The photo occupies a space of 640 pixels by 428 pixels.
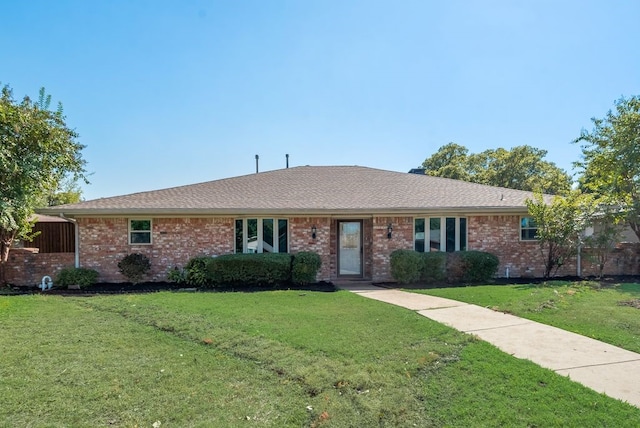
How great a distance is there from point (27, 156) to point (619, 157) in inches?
626

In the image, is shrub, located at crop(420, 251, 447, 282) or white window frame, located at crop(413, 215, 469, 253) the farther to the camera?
white window frame, located at crop(413, 215, 469, 253)

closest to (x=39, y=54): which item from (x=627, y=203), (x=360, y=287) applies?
(x=360, y=287)

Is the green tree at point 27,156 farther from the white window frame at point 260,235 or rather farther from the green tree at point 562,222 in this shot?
the green tree at point 562,222

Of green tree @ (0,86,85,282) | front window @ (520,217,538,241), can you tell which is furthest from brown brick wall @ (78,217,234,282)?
front window @ (520,217,538,241)

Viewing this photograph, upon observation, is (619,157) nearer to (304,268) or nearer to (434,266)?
(434,266)

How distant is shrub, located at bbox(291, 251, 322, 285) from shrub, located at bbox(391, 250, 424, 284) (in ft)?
7.87

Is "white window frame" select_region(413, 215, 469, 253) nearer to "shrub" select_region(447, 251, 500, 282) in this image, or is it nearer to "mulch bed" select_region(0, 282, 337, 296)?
"shrub" select_region(447, 251, 500, 282)

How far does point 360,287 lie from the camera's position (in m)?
10.5

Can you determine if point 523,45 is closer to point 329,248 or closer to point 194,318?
point 329,248

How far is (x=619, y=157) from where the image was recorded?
10055 millimetres

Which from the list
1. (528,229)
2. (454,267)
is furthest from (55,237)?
(528,229)

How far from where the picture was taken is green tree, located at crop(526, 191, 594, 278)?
11031 mm

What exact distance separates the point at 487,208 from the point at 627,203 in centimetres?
392

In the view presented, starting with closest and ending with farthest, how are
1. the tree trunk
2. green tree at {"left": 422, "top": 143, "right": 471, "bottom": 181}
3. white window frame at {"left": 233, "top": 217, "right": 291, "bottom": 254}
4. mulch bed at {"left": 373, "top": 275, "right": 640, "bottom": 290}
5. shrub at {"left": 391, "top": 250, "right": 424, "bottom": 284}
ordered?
1. the tree trunk
2. mulch bed at {"left": 373, "top": 275, "right": 640, "bottom": 290}
3. shrub at {"left": 391, "top": 250, "right": 424, "bottom": 284}
4. white window frame at {"left": 233, "top": 217, "right": 291, "bottom": 254}
5. green tree at {"left": 422, "top": 143, "right": 471, "bottom": 181}
